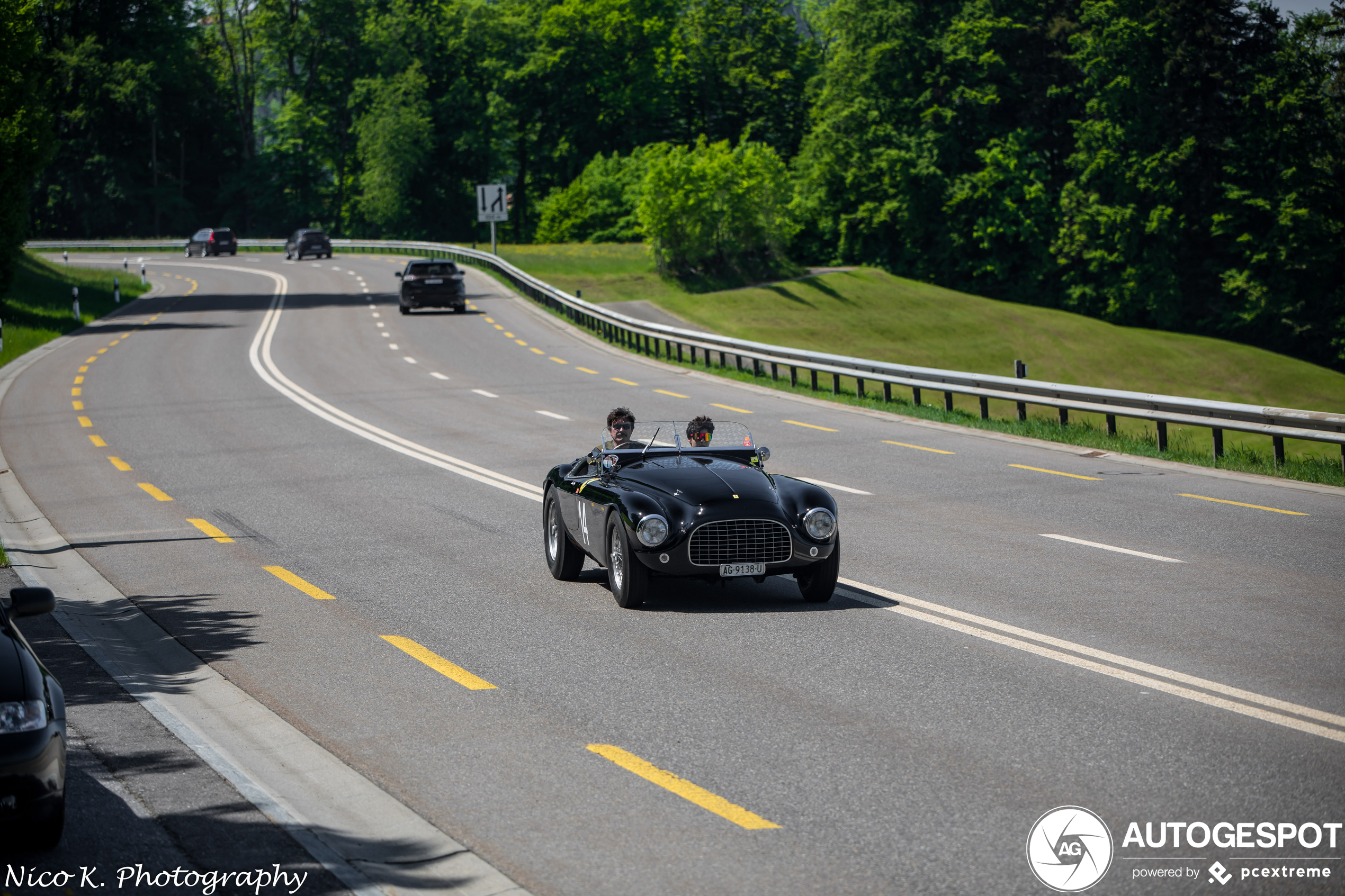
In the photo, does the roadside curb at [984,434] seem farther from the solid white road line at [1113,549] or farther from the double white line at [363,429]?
the double white line at [363,429]

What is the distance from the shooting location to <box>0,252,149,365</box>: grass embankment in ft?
122

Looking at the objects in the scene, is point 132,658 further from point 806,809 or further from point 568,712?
point 806,809

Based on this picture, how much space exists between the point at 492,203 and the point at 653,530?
51.5 meters

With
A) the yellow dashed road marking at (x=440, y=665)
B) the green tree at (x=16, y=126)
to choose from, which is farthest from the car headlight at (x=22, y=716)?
the green tree at (x=16, y=126)

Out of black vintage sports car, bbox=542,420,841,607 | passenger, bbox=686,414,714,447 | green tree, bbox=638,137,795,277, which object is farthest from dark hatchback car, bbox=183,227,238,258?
black vintage sports car, bbox=542,420,841,607

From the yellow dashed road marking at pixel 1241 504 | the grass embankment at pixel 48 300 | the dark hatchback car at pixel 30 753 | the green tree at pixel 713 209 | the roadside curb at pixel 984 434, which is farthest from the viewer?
the green tree at pixel 713 209

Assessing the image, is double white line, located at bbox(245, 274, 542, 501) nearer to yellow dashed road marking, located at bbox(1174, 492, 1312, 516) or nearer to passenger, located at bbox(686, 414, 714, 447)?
passenger, located at bbox(686, 414, 714, 447)

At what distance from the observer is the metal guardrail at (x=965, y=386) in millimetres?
16688

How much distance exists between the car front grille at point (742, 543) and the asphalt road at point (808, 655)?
1.45 ft

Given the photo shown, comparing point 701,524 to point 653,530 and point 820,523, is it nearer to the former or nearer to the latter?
point 653,530

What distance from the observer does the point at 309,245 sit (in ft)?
245

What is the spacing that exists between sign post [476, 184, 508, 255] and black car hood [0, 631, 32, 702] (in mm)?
53556

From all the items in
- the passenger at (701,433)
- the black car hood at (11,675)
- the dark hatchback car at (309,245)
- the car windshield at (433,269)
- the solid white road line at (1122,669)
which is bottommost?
the solid white road line at (1122,669)

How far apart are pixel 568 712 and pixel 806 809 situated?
1972 millimetres
